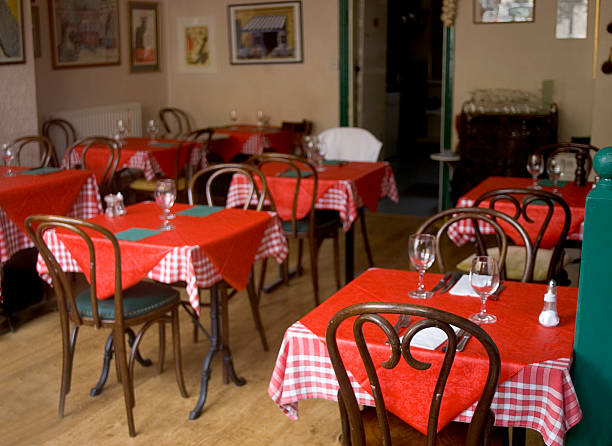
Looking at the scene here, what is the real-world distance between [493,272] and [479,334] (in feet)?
1.46

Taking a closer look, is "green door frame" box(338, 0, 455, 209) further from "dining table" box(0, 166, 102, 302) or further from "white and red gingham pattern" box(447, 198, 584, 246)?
"dining table" box(0, 166, 102, 302)

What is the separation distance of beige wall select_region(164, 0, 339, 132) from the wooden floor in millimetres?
3592

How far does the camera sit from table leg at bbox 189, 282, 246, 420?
3.10 metres

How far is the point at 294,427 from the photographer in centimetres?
294

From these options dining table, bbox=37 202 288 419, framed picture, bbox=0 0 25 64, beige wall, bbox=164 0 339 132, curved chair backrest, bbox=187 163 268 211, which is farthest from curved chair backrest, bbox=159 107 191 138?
dining table, bbox=37 202 288 419

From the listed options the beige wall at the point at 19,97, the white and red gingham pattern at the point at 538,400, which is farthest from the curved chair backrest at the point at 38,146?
the white and red gingham pattern at the point at 538,400

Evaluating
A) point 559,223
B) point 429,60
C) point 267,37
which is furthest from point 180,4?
point 559,223

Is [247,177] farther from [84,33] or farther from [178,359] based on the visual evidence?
[84,33]

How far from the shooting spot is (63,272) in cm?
288

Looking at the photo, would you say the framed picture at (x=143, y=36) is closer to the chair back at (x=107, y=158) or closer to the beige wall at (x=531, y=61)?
the chair back at (x=107, y=158)

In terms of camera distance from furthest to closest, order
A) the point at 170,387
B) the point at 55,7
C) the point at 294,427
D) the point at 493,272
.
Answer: the point at 55,7, the point at 170,387, the point at 294,427, the point at 493,272

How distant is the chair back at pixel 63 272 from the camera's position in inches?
106

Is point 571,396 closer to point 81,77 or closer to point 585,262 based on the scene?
point 585,262

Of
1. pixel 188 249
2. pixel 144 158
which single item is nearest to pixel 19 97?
pixel 144 158
